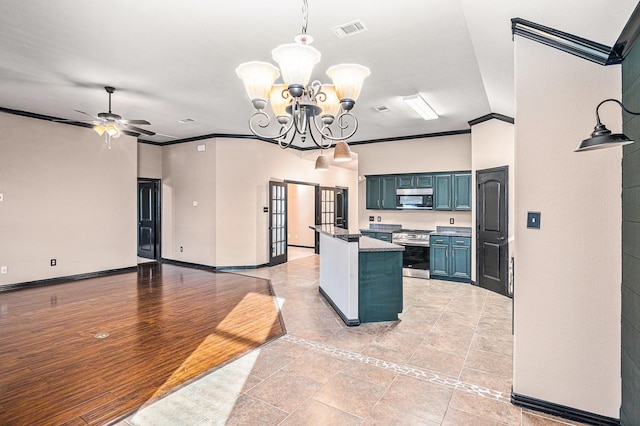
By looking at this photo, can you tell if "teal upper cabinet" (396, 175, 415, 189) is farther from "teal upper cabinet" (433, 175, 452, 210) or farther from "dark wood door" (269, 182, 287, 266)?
"dark wood door" (269, 182, 287, 266)

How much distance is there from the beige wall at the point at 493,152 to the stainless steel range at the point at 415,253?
2.69 ft

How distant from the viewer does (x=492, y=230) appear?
549 cm

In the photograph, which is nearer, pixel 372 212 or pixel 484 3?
pixel 484 3

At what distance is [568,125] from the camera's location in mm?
2230

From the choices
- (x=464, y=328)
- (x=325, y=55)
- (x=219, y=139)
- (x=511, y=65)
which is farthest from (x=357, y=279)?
(x=219, y=139)

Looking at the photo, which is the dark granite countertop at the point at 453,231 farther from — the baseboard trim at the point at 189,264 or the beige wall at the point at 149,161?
the beige wall at the point at 149,161

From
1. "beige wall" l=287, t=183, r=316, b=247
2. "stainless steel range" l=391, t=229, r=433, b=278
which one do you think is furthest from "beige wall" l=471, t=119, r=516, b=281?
"beige wall" l=287, t=183, r=316, b=247

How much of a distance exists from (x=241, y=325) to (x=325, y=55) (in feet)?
10.1

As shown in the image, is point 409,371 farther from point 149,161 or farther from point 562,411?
point 149,161

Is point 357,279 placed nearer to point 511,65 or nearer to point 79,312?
point 511,65

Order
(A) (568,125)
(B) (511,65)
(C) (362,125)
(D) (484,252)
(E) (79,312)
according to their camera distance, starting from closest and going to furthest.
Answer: (A) (568,125), (B) (511,65), (E) (79,312), (D) (484,252), (C) (362,125)

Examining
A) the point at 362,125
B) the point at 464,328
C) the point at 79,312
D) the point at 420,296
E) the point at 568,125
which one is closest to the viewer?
the point at 568,125

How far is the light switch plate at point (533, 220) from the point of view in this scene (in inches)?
92.0

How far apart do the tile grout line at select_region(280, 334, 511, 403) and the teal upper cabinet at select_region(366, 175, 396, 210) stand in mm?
4208
